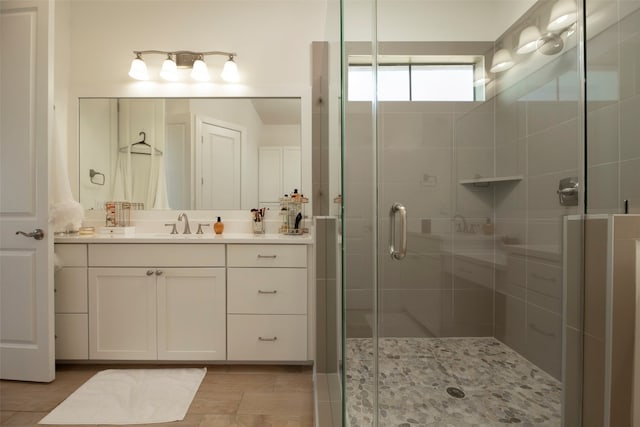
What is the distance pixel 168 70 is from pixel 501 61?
2147 mm

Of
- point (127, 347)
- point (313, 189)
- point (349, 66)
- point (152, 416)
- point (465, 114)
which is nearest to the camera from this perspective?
point (349, 66)

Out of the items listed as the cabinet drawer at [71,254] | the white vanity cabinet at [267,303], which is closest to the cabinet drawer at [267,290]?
the white vanity cabinet at [267,303]

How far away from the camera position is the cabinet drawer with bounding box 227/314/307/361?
6.21 ft

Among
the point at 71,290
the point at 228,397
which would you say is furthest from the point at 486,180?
the point at 71,290

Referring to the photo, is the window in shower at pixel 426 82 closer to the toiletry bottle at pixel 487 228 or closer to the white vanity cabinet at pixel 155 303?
the toiletry bottle at pixel 487 228

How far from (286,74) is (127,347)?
2122 mm

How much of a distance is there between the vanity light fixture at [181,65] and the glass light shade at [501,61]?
1.77 m

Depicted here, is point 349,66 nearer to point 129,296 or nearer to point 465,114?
point 465,114

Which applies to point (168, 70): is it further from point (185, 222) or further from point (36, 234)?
point (36, 234)

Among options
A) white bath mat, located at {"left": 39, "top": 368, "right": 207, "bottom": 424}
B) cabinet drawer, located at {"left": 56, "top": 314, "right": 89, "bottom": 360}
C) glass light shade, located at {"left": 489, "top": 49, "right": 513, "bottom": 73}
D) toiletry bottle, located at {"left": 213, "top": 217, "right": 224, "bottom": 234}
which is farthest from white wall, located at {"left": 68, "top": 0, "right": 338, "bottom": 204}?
white bath mat, located at {"left": 39, "top": 368, "right": 207, "bottom": 424}

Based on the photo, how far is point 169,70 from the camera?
226 centimetres

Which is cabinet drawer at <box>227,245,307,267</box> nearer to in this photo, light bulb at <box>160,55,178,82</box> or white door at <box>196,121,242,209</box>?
white door at <box>196,121,242,209</box>

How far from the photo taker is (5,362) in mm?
1769

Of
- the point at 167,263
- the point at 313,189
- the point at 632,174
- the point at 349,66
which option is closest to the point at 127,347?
the point at 167,263
